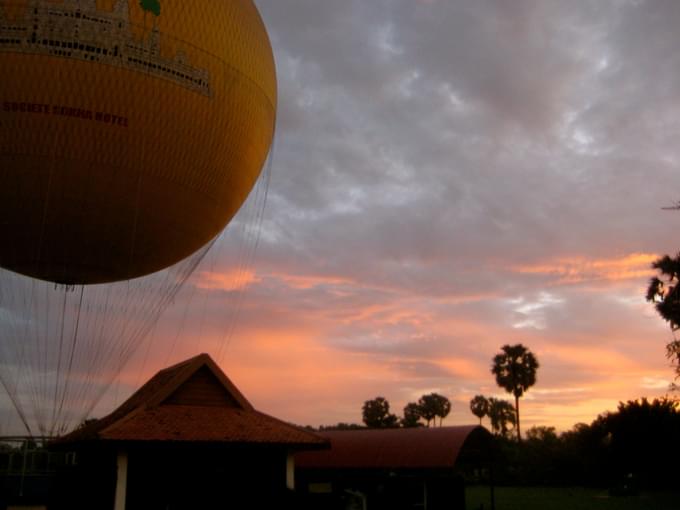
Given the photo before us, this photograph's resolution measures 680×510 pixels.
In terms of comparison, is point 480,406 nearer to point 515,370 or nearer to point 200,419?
point 515,370

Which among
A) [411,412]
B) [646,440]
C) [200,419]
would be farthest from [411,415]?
[200,419]

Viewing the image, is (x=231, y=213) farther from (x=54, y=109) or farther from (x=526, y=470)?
(x=526, y=470)

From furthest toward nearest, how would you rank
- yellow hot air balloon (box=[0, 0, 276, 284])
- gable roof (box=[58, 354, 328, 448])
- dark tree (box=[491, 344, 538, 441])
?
dark tree (box=[491, 344, 538, 441])
gable roof (box=[58, 354, 328, 448])
yellow hot air balloon (box=[0, 0, 276, 284])

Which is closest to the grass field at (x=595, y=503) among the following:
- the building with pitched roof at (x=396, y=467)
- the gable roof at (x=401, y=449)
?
Answer: the building with pitched roof at (x=396, y=467)

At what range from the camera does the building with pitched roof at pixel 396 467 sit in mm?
23312

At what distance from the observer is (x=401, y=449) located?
2753cm

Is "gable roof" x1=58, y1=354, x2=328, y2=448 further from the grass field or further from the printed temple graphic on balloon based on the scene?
the grass field

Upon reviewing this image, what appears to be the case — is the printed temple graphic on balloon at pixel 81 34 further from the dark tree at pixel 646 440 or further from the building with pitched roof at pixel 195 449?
the dark tree at pixel 646 440

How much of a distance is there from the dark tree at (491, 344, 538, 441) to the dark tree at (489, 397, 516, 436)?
60.5ft

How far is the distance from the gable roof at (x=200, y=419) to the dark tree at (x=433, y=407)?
61306 millimetres

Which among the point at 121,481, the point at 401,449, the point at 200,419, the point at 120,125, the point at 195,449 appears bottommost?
the point at 121,481

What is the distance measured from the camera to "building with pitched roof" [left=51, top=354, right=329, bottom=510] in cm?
1761

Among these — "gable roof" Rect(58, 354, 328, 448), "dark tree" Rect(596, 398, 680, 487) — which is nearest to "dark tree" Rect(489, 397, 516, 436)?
"dark tree" Rect(596, 398, 680, 487)

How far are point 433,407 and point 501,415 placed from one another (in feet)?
27.9
